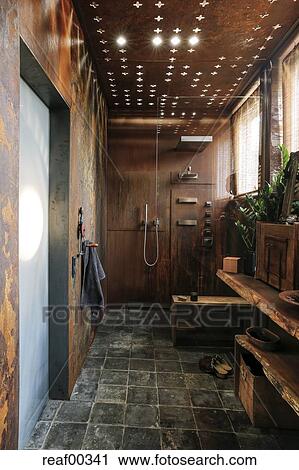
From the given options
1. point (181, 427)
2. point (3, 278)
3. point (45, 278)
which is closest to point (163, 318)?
point (181, 427)

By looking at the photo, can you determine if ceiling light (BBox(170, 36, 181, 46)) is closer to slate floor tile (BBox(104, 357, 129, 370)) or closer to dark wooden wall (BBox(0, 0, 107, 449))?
dark wooden wall (BBox(0, 0, 107, 449))

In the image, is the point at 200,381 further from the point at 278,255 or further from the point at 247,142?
the point at 247,142

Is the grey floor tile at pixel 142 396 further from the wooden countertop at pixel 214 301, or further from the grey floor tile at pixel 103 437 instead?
the wooden countertop at pixel 214 301

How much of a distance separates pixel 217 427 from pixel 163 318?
2001 mm

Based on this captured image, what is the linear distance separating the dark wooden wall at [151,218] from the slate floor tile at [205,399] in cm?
171

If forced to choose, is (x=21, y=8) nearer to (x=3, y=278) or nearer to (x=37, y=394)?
(x=3, y=278)

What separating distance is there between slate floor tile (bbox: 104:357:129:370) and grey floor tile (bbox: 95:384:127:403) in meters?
0.29

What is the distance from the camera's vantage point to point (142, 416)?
1817mm

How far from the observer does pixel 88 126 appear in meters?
2.52

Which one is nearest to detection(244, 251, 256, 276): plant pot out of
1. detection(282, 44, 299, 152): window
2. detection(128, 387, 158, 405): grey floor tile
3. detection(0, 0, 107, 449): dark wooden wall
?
detection(282, 44, 299, 152): window

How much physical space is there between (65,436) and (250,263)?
1716 millimetres

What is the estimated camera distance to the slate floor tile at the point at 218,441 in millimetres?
1562

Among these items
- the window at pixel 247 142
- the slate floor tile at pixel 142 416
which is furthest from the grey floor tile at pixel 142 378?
the window at pixel 247 142

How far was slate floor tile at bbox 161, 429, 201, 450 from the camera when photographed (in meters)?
Result: 1.55
